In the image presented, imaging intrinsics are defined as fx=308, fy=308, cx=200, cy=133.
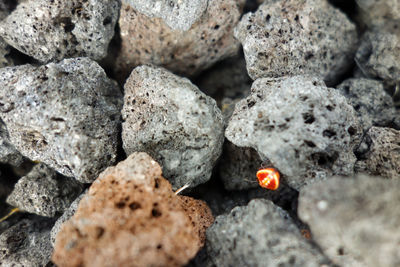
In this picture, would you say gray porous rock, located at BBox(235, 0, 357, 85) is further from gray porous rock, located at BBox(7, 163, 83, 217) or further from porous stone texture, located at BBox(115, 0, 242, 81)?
gray porous rock, located at BBox(7, 163, 83, 217)

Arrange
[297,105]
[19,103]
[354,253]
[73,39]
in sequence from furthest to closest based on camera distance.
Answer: [73,39], [19,103], [297,105], [354,253]

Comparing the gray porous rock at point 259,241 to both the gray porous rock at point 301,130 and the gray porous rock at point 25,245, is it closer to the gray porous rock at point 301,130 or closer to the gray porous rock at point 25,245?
the gray porous rock at point 301,130

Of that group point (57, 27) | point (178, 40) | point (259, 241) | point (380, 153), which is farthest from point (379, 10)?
point (57, 27)

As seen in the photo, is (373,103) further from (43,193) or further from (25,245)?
(25,245)

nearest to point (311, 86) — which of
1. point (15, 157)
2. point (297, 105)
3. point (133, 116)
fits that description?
point (297, 105)

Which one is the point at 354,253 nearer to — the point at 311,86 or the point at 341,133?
the point at 341,133

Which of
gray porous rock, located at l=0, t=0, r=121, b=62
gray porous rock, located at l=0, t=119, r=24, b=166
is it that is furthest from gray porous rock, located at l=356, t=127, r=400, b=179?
gray porous rock, located at l=0, t=119, r=24, b=166

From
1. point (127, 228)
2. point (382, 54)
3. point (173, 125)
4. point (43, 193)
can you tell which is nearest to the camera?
point (127, 228)
